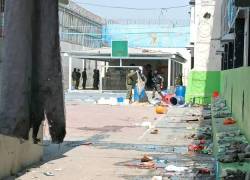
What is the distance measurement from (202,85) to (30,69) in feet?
92.0

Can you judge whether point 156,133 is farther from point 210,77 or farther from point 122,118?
point 210,77

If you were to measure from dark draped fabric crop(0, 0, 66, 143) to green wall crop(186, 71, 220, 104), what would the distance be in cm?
2734

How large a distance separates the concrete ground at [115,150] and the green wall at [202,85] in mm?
9940

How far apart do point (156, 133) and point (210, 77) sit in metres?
15.8

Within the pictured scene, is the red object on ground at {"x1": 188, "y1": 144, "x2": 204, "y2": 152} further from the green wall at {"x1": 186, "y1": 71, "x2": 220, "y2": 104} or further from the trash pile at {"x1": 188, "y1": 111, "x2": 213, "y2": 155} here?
the green wall at {"x1": 186, "y1": 71, "x2": 220, "y2": 104}

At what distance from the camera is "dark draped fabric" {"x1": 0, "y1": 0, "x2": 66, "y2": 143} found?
3.16 meters

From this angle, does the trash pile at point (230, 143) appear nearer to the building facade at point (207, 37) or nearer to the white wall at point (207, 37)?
the building facade at point (207, 37)

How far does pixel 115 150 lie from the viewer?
40.1ft

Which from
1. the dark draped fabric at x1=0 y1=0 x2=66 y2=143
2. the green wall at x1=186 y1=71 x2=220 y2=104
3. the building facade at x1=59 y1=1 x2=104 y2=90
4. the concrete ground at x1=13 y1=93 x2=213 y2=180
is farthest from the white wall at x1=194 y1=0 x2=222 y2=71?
the dark draped fabric at x1=0 y1=0 x2=66 y2=143

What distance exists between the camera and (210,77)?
102 ft

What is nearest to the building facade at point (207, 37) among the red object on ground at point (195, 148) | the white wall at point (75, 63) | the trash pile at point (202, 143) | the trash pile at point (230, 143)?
the white wall at point (75, 63)

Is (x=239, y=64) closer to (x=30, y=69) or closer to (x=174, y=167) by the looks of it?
(x=174, y=167)

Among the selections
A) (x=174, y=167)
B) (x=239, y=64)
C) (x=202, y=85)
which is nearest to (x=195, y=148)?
(x=174, y=167)

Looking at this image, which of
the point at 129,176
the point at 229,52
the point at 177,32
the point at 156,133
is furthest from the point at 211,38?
the point at 177,32
